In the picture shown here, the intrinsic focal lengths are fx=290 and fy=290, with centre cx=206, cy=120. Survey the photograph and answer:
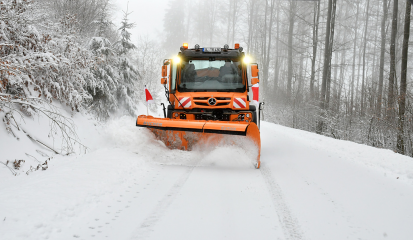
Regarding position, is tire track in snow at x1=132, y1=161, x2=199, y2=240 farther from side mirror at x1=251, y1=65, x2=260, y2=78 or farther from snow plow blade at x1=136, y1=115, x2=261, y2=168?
side mirror at x1=251, y1=65, x2=260, y2=78

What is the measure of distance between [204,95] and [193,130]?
49.8 inches

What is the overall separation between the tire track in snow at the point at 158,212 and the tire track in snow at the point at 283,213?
129 centimetres

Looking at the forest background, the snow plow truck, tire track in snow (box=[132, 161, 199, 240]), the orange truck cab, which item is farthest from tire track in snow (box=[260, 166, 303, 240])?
the forest background

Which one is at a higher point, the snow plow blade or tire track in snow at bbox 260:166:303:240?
the snow plow blade

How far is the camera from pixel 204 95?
646cm

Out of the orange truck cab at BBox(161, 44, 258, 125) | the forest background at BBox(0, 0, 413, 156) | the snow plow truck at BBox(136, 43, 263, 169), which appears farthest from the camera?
the orange truck cab at BBox(161, 44, 258, 125)

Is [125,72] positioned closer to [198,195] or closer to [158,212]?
[198,195]

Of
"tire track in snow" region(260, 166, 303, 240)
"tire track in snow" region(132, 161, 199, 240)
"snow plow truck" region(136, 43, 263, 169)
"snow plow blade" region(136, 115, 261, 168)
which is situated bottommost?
"tire track in snow" region(132, 161, 199, 240)

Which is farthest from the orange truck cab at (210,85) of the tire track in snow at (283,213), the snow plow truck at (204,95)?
the tire track in snow at (283,213)

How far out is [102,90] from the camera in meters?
9.45

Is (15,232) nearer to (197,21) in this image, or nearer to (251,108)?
(251,108)

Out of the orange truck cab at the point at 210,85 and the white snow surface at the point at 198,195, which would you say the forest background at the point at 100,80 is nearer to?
the white snow surface at the point at 198,195

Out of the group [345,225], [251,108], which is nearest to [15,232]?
[345,225]

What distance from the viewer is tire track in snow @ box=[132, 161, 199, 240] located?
108 inches
